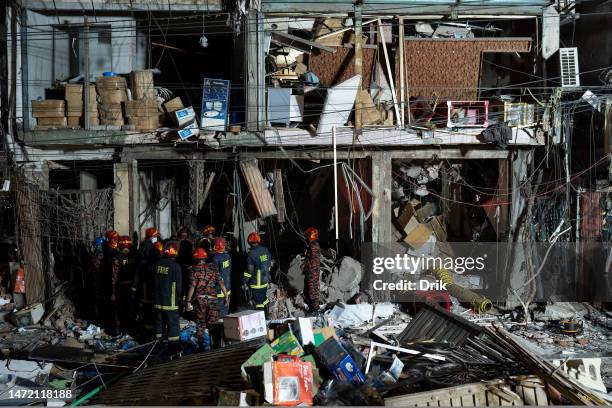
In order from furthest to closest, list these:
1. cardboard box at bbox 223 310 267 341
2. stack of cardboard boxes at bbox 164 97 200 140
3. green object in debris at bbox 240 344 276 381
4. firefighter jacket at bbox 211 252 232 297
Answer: stack of cardboard boxes at bbox 164 97 200 140, firefighter jacket at bbox 211 252 232 297, cardboard box at bbox 223 310 267 341, green object in debris at bbox 240 344 276 381

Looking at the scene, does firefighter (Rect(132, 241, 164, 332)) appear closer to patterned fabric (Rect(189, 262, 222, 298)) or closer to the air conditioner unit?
patterned fabric (Rect(189, 262, 222, 298))

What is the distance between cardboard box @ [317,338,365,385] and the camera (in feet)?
29.9

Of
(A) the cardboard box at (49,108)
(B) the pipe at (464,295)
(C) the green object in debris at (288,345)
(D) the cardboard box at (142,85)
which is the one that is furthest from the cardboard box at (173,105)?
(C) the green object in debris at (288,345)

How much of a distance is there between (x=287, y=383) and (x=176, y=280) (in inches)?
168

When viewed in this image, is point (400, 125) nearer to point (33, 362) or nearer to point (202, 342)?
point (202, 342)

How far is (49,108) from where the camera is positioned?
15086 mm

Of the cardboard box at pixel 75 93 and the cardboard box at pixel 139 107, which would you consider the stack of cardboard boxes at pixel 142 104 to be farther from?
the cardboard box at pixel 75 93

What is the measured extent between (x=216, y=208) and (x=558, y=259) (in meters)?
8.62

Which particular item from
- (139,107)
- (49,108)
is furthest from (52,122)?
(139,107)

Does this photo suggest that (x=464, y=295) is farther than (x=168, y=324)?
Yes

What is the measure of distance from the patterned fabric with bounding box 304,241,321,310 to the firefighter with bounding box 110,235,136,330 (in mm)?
3465

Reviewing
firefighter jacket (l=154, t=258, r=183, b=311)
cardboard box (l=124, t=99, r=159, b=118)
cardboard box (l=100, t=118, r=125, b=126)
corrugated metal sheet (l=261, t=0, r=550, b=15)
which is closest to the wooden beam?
corrugated metal sheet (l=261, t=0, r=550, b=15)

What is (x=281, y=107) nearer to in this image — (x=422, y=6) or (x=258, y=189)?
(x=258, y=189)

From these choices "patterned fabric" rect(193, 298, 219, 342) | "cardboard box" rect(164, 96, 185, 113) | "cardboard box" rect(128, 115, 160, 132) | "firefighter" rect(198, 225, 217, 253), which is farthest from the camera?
"cardboard box" rect(164, 96, 185, 113)
